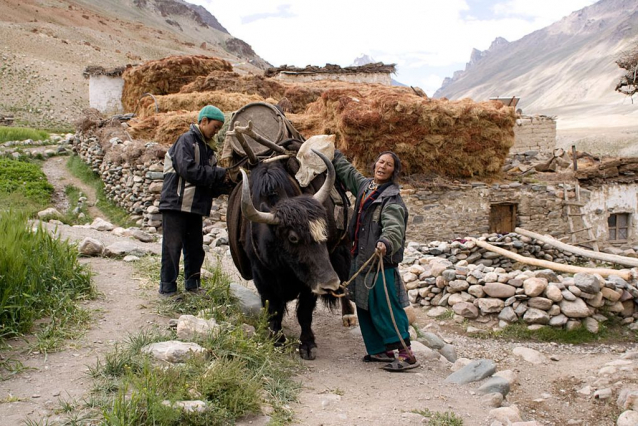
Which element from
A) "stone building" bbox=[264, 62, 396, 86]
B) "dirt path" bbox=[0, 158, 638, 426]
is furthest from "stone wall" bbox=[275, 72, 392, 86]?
"dirt path" bbox=[0, 158, 638, 426]

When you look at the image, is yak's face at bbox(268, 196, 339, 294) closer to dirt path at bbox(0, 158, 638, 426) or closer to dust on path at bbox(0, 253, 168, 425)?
dirt path at bbox(0, 158, 638, 426)

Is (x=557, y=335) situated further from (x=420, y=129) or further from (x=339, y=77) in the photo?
(x=339, y=77)

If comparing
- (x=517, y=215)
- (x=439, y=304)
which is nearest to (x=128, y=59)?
(x=517, y=215)

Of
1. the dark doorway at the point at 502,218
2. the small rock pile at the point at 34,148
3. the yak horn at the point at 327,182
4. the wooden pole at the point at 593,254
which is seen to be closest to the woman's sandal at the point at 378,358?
the yak horn at the point at 327,182

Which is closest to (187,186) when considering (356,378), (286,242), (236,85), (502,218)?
(286,242)

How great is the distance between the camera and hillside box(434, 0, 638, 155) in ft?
118

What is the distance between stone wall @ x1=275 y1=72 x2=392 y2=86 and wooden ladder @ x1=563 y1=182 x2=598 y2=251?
9.86 meters

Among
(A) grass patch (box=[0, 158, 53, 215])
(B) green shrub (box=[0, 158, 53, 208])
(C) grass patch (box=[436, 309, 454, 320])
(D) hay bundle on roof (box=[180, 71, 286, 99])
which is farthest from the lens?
(D) hay bundle on roof (box=[180, 71, 286, 99])

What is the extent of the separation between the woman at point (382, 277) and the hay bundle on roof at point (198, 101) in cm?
875

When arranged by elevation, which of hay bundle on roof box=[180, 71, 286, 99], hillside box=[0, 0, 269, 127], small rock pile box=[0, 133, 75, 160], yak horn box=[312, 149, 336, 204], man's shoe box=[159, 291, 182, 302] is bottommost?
man's shoe box=[159, 291, 182, 302]

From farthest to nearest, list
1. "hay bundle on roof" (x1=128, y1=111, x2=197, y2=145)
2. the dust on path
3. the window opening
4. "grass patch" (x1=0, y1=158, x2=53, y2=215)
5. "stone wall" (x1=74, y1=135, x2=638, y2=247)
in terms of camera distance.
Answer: the window opening → "hay bundle on roof" (x1=128, y1=111, x2=197, y2=145) → "stone wall" (x1=74, y1=135, x2=638, y2=247) → "grass patch" (x1=0, y1=158, x2=53, y2=215) → the dust on path

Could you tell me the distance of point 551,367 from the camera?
16.5 feet

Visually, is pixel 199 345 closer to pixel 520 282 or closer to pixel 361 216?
pixel 361 216

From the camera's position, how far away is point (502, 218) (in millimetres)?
11984
